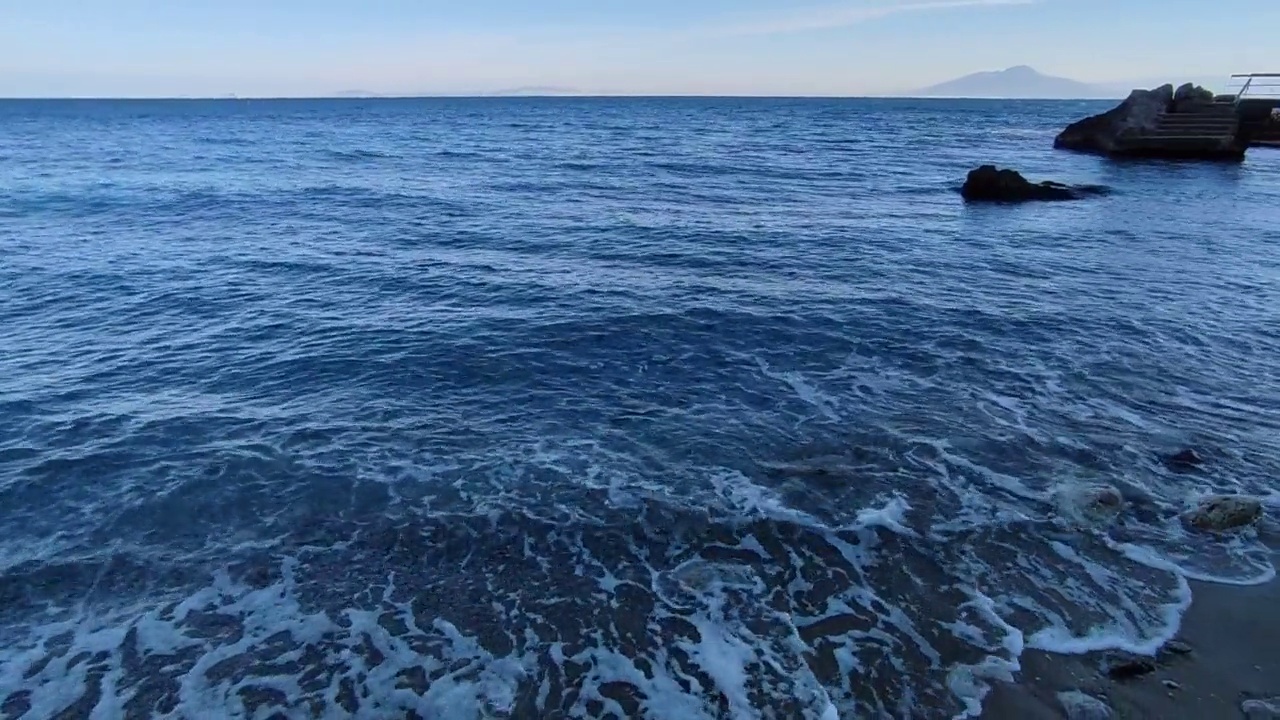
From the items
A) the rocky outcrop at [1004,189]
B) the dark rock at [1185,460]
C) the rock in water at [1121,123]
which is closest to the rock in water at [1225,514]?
the dark rock at [1185,460]

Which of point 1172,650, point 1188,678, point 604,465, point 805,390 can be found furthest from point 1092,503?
point 604,465

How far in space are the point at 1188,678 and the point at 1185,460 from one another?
222 inches

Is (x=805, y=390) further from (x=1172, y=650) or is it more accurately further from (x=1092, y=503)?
(x=1172, y=650)

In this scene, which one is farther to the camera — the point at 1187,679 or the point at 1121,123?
the point at 1121,123

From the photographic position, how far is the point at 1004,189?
3609cm

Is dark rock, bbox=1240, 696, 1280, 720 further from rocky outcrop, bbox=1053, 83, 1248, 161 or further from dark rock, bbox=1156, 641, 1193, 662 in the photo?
rocky outcrop, bbox=1053, 83, 1248, 161

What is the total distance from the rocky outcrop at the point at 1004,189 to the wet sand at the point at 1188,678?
3210cm

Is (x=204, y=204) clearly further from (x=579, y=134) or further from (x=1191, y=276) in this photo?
(x=579, y=134)

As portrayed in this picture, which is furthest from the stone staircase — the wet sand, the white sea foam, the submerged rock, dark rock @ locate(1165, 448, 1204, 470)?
the wet sand

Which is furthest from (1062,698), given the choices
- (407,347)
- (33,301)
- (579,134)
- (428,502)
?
(579,134)

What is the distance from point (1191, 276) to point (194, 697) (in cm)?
2763

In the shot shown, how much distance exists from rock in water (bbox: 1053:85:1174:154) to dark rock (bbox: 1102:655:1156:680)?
58227 mm

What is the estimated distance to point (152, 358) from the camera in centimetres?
1609

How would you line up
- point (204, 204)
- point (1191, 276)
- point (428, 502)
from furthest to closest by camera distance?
point (204, 204), point (1191, 276), point (428, 502)
